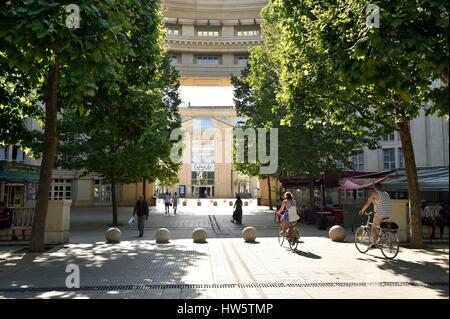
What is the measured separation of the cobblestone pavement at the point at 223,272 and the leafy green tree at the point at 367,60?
3.33 metres

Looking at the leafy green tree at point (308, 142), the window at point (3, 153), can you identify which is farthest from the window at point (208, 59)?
the leafy green tree at point (308, 142)

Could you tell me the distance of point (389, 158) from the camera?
3997cm

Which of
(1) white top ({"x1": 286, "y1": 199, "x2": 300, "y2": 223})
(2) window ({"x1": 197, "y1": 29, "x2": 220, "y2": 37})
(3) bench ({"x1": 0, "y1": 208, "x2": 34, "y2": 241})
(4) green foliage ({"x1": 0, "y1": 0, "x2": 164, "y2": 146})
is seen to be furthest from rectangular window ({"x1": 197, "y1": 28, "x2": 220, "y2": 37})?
(4) green foliage ({"x1": 0, "y1": 0, "x2": 164, "y2": 146})

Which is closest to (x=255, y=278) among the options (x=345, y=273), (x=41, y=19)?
(x=345, y=273)

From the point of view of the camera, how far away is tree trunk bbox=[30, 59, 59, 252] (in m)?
13.7

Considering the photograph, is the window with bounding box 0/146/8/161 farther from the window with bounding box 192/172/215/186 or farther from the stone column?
the window with bounding box 192/172/215/186

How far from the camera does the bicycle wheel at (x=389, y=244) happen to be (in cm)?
1157

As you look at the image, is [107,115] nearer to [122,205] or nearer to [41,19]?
[41,19]

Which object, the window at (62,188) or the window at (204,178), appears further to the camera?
the window at (204,178)

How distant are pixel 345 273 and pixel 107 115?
29.1 ft

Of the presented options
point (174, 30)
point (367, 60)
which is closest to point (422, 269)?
point (367, 60)

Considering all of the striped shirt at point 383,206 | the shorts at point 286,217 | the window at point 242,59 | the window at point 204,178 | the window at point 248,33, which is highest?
the window at point 248,33

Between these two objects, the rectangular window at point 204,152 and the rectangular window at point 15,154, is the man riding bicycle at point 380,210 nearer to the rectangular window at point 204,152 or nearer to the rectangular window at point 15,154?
the rectangular window at point 15,154

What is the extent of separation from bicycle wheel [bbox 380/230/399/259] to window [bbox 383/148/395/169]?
98.2 ft
